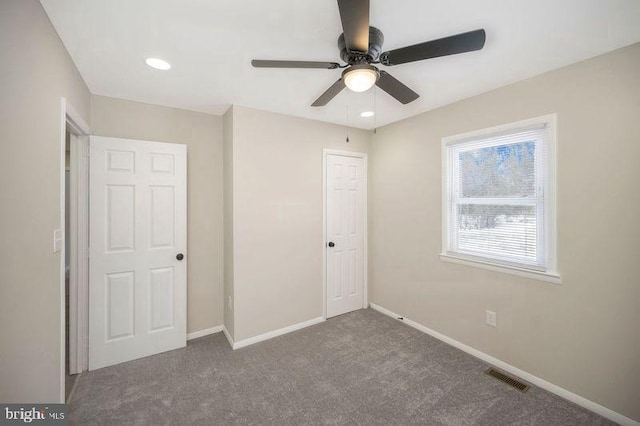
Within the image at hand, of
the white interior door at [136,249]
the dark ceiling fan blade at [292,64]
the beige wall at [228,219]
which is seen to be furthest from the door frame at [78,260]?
the dark ceiling fan blade at [292,64]

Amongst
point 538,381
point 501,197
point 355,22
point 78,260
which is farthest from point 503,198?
point 78,260

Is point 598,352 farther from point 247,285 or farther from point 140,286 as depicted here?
point 140,286

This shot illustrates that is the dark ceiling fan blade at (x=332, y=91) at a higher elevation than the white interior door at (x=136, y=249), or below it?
higher

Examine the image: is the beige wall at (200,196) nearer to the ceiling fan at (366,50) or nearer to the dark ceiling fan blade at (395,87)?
the ceiling fan at (366,50)

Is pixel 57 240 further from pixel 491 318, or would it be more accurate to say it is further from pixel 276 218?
pixel 491 318

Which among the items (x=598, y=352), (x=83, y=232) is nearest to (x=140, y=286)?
(x=83, y=232)

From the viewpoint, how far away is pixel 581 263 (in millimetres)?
1944

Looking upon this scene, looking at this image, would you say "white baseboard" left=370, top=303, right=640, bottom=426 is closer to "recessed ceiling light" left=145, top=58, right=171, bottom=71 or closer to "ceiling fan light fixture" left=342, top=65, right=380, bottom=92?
"ceiling fan light fixture" left=342, top=65, right=380, bottom=92

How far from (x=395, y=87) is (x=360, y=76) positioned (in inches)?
15.5

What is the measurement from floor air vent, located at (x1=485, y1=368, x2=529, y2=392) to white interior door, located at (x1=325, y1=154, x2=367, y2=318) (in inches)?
66.7

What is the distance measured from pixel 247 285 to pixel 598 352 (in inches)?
116

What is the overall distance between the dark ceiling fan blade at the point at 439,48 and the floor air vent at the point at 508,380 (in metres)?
2.52

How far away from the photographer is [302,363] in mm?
2479

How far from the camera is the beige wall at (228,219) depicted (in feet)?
9.20
